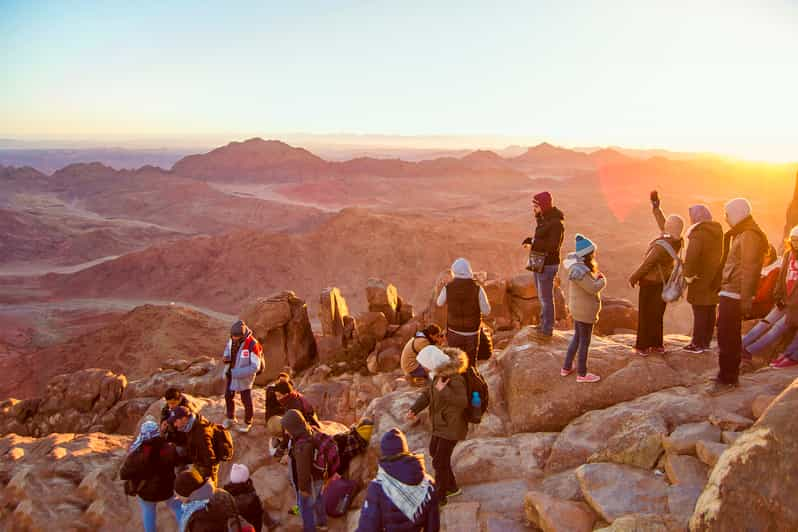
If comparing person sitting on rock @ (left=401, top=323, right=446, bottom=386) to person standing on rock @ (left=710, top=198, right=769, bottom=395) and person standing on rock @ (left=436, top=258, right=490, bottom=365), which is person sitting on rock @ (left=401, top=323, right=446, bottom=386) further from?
person standing on rock @ (left=710, top=198, right=769, bottom=395)

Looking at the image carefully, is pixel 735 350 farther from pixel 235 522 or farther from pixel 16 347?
pixel 16 347

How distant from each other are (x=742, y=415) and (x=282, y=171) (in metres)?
106

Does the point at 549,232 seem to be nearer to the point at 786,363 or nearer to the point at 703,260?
the point at 703,260

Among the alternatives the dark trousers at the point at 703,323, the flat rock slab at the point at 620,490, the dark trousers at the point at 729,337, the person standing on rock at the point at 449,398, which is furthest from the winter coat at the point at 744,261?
the person standing on rock at the point at 449,398

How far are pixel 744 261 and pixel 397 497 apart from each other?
4.76 metres

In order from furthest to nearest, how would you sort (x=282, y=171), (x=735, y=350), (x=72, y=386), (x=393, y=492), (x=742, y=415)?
(x=282, y=171)
(x=72, y=386)
(x=735, y=350)
(x=742, y=415)
(x=393, y=492)

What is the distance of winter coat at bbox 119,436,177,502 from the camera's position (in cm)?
579

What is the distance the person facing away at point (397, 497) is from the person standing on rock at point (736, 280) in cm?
439

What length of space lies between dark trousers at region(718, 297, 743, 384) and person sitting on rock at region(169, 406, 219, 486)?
6241 mm

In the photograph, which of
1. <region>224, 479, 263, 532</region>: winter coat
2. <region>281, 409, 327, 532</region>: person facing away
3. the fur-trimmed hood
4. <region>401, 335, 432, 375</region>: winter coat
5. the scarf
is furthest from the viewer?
<region>401, 335, 432, 375</region>: winter coat

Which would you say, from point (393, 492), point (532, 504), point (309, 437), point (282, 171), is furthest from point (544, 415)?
point (282, 171)

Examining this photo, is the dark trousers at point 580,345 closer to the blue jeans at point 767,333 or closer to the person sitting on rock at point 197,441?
the blue jeans at point 767,333

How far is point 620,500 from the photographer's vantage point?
484cm

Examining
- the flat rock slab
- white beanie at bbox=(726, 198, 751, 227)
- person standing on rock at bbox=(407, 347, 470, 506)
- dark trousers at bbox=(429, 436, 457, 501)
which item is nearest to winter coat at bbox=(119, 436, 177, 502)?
dark trousers at bbox=(429, 436, 457, 501)
